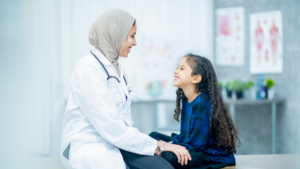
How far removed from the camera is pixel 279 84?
9.04ft

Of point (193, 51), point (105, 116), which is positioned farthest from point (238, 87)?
point (105, 116)

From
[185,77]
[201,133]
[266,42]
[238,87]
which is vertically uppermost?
[266,42]

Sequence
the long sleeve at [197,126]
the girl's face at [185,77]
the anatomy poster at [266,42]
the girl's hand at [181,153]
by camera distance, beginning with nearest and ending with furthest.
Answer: the girl's hand at [181,153] < the long sleeve at [197,126] < the girl's face at [185,77] < the anatomy poster at [266,42]

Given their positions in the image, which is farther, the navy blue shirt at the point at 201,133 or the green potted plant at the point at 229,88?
the green potted plant at the point at 229,88

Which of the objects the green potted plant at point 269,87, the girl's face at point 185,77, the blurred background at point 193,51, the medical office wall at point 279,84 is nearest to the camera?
the girl's face at point 185,77

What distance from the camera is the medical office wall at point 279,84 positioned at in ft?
8.33

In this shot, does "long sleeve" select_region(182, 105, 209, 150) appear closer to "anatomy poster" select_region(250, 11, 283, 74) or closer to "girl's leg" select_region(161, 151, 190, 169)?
"girl's leg" select_region(161, 151, 190, 169)

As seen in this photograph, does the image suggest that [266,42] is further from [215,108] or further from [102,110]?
[102,110]

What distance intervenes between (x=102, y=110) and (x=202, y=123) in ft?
1.73

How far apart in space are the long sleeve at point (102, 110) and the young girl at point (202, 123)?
224 mm

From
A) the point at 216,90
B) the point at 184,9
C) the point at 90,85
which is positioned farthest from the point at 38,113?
the point at 184,9

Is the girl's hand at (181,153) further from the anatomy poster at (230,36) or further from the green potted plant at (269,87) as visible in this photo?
the anatomy poster at (230,36)

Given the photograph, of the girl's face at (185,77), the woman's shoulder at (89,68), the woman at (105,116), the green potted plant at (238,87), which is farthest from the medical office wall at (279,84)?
the woman's shoulder at (89,68)

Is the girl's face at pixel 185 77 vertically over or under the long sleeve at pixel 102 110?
over
